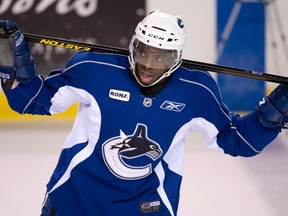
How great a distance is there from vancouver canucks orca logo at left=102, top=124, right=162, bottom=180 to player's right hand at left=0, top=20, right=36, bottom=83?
1.13ft

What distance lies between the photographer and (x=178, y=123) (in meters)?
2.34

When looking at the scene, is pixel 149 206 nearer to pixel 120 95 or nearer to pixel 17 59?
pixel 120 95

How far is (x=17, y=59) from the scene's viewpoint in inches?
90.6

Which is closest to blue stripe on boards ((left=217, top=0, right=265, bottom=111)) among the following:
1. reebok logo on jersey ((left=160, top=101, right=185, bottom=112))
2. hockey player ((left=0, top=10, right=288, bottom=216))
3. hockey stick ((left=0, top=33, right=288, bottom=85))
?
hockey stick ((left=0, top=33, right=288, bottom=85))

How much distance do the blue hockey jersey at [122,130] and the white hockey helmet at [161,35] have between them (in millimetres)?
79

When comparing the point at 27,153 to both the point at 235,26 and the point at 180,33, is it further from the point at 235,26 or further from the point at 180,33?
the point at 180,33

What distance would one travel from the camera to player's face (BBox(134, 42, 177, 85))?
2234mm

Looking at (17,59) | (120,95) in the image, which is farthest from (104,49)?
(17,59)

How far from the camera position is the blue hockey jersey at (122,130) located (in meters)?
2.29

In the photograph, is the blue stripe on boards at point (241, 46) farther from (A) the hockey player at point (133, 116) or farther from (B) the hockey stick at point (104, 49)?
(A) the hockey player at point (133, 116)

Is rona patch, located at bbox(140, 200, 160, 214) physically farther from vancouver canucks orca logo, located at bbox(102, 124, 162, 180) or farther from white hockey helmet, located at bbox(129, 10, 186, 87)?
white hockey helmet, located at bbox(129, 10, 186, 87)

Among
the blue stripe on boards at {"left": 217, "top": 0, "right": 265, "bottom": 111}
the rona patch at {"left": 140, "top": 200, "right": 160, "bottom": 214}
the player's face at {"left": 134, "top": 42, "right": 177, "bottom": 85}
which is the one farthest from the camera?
the blue stripe on boards at {"left": 217, "top": 0, "right": 265, "bottom": 111}

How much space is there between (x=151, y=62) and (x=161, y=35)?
0.09m

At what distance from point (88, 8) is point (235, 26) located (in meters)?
1.06
